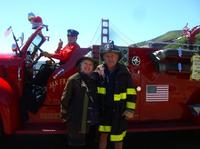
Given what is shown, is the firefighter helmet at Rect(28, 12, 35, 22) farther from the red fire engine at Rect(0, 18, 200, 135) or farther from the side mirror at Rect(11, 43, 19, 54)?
the side mirror at Rect(11, 43, 19, 54)

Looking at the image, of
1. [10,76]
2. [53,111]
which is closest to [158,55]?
[53,111]

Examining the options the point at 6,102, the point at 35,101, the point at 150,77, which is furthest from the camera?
the point at 150,77

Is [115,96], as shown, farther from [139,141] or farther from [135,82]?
[139,141]

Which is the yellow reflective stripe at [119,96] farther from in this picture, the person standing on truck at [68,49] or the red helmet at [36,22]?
the red helmet at [36,22]

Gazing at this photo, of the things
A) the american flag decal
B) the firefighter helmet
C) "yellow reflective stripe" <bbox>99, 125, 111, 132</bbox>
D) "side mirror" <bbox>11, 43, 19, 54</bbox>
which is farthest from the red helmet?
"yellow reflective stripe" <bbox>99, 125, 111, 132</bbox>

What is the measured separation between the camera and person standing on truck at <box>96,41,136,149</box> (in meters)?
5.46

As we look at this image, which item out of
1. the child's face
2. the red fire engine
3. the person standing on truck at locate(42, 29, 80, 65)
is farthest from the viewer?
the person standing on truck at locate(42, 29, 80, 65)

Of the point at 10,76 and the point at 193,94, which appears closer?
the point at 10,76

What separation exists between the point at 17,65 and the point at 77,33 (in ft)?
3.59

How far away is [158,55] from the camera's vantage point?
22.1 feet

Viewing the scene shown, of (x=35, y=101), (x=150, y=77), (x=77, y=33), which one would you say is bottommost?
(x=35, y=101)

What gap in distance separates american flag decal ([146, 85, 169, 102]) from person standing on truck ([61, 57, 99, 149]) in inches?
60.2

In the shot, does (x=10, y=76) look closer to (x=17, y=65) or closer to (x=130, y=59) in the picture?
(x=17, y=65)

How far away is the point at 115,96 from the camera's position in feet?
17.9
